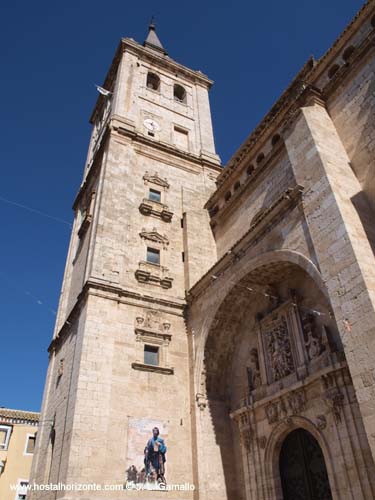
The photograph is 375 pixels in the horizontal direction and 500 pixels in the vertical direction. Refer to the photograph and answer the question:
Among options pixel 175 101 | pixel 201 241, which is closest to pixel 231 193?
pixel 201 241

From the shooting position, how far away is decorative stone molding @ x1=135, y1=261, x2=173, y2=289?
15586 mm

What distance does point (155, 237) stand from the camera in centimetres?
1708

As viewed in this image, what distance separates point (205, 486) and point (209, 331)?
14.4ft

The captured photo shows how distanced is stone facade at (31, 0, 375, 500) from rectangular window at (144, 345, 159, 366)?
0.27 feet

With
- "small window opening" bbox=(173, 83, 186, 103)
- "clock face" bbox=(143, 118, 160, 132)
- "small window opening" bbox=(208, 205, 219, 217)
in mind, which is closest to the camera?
"small window opening" bbox=(208, 205, 219, 217)

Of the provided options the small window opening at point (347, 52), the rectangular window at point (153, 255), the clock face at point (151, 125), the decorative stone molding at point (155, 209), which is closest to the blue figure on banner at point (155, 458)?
the rectangular window at point (153, 255)

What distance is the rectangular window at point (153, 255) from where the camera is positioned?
16.6 meters

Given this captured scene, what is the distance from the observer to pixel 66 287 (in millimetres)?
19062

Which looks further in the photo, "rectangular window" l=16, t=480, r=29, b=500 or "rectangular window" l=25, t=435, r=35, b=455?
"rectangular window" l=25, t=435, r=35, b=455

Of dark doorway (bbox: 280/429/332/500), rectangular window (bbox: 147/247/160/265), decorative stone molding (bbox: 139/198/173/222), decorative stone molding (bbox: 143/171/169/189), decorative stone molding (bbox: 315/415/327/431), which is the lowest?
dark doorway (bbox: 280/429/332/500)

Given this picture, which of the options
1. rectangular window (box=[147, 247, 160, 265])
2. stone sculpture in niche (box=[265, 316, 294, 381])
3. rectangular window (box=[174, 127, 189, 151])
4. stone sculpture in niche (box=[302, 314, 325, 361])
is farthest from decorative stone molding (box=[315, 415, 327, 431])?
rectangular window (box=[174, 127, 189, 151])

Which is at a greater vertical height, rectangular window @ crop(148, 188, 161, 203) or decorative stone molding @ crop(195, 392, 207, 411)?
rectangular window @ crop(148, 188, 161, 203)

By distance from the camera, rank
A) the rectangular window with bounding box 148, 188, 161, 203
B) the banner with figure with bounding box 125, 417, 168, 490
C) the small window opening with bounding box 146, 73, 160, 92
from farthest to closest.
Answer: the small window opening with bounding box 146, 73, 160, 92 → the rectangular window with bounding box 148, 188, 161, 203 → the banner with figure with bounding box 125, 417, 168, 490

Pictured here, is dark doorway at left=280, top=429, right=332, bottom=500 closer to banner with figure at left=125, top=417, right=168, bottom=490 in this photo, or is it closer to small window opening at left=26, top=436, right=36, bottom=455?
banner with figure at left=125, top=417, right=168, bottom=490
